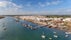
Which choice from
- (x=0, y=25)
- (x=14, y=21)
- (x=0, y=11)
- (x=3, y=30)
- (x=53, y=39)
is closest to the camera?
(x=53, y=39)

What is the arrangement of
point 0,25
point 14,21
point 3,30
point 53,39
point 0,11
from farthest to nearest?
point 14,21
point 0,25
point 3,30
point 0,11
point 53,39

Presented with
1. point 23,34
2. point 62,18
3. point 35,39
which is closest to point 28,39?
point 35,39

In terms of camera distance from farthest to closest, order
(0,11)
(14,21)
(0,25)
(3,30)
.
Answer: (14,21) < (0,25) < (3,30) < (0,11)

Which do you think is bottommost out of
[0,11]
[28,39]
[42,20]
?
[28,39]

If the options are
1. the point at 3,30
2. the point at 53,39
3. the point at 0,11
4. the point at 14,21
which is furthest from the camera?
the point at 14,21

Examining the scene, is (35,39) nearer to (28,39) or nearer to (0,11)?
(28,39)

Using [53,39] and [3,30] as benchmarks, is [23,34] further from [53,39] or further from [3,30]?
[53,39]

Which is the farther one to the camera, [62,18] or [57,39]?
[62,18]

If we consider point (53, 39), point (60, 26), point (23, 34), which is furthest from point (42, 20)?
point (53, 39)

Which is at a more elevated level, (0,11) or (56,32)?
(0,11)
